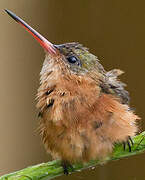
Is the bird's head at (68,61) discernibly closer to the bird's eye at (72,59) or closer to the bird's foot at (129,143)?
the bird's eye at (72,59)

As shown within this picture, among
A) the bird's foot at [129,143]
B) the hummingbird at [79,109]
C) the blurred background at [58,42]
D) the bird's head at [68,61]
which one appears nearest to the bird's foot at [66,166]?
the hummingbird at [79,109]

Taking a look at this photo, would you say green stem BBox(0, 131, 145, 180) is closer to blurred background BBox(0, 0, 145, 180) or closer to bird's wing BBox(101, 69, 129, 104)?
bird's wing BBox(101, 69, 129, 104)

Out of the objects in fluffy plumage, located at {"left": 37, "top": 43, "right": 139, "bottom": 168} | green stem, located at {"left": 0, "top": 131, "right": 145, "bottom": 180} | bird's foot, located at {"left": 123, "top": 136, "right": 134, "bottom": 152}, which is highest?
fluffy plumage, located at {"left": 37, "top": 43, "right": 139, "bottom": 168}

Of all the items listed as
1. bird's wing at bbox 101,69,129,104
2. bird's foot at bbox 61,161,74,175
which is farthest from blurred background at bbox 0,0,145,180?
bird's foot at bbox 61,161,74,175

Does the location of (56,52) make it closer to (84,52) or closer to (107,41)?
(84,52)

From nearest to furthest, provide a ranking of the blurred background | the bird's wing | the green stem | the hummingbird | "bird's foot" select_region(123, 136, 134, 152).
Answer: the green stem < "bird's foot" select_region(123, 136, 134, 152) < the hummingbird < the bird's wing < the blurred background

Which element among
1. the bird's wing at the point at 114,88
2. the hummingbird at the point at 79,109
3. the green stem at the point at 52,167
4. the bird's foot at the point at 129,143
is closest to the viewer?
the green stem at the point at 52,167

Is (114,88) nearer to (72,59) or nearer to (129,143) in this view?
(72,59)
